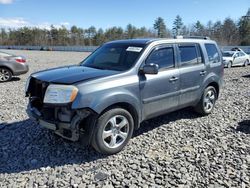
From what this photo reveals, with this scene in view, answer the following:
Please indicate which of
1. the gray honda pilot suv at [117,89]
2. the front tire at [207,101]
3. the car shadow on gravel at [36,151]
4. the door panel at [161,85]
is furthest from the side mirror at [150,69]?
the front tire at [207,101]

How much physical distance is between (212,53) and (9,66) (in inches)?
347

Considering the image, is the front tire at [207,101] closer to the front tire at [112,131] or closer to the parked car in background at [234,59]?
the front tire at [112,131]

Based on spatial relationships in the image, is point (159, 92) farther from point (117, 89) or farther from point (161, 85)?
point (117, 89)

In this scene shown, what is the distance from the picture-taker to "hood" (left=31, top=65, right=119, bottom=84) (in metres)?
4.02

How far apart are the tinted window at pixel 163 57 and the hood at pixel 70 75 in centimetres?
87

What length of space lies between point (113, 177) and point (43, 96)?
66.3 inches

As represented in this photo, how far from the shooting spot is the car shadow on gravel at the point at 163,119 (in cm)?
540

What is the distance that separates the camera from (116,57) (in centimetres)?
500

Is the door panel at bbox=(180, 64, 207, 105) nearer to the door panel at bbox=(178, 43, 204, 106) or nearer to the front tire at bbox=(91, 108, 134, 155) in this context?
the door panel at bbox=(178, 43, 204, 106)

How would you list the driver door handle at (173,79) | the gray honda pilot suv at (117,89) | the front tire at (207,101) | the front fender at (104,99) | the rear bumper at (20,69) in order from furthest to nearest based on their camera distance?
the rear bumper at (20,69), the front tire at (207,101), the driver door handle at (173,79), the gray honda pilot suv at (117,89), the front fender at (104,99)

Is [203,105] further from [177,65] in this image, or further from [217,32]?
[217,32]

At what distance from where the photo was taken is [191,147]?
4.59 meters

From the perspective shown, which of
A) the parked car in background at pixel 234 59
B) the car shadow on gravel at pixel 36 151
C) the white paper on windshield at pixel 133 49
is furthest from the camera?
the parked car in background at pixel 234 59

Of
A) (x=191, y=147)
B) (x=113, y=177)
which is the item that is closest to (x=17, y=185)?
(x=113, y=177)
